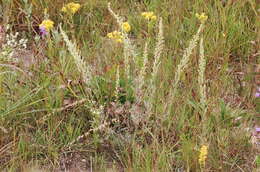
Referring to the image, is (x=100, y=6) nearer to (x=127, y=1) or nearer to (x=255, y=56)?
(x=127, y=1)

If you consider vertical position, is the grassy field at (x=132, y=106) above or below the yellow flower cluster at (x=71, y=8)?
below

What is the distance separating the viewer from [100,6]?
376 centimetres

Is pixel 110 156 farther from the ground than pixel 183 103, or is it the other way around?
pixel 183 103

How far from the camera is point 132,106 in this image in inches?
100

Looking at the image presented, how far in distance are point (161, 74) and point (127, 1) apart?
113 centimetres

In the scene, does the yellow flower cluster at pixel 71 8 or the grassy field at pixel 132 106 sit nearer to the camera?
the grassy field at pixel 132 106

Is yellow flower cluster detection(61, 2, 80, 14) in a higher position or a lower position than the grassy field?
higher

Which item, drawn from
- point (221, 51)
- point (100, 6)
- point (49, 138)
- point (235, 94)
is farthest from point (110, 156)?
point (100, 6)

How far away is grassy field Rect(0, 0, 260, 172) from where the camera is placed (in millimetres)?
2422

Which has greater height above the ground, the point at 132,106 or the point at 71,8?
the point at 71,8

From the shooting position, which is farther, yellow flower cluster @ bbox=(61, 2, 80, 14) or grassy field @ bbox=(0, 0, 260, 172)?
yellow flower cluster @ bbox=(61, 2, 80, 14)

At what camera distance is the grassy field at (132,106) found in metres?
2.42

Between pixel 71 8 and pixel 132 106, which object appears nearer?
pixel 132 106

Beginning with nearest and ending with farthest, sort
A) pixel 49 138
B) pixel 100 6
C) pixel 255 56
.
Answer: pixel 49 138
pixel 255 56
pixel 100 6
